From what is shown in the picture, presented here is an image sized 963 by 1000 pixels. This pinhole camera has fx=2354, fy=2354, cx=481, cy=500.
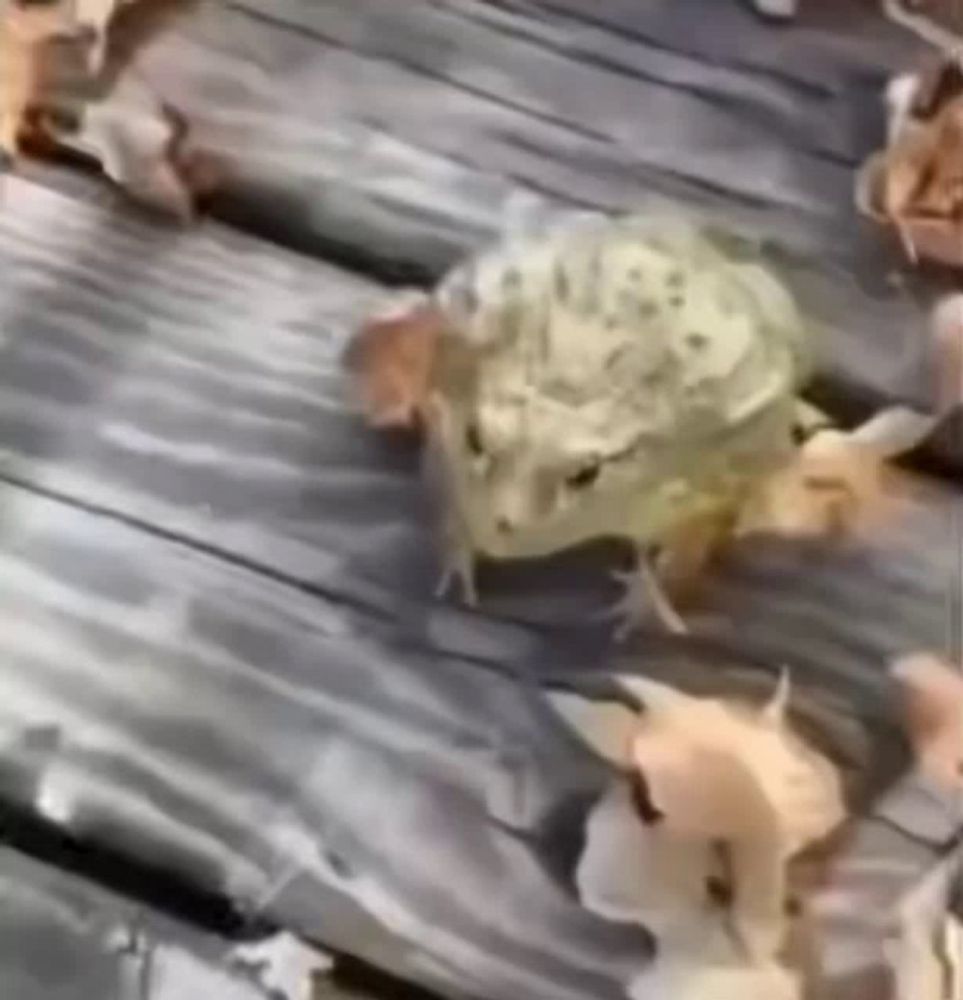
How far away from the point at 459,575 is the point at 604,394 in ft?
0.20

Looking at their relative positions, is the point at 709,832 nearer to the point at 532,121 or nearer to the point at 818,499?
the point at 818,499

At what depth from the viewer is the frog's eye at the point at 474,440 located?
2.06 ft

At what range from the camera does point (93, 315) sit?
67cm

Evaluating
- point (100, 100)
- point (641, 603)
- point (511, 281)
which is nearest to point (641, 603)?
point (641, 603)

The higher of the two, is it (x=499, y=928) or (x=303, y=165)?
(x=303, y=165)

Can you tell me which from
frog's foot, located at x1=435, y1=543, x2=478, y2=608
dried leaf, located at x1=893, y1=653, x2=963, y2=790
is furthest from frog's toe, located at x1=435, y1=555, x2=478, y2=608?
dried leaf, located at x1=893, y1=653, x2=963, y2=790

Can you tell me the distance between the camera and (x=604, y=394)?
2.05ft

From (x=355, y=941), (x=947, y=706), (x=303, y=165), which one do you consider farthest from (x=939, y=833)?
(x=303, y=165)

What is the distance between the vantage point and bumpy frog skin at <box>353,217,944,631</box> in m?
0.62

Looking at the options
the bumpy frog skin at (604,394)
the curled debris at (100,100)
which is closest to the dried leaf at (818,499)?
the bumpy frog skin at (604,394)

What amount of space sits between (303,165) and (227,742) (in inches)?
7.1

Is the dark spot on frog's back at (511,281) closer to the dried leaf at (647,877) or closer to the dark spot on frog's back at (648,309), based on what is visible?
the dark spot on frog's back at (648,309)

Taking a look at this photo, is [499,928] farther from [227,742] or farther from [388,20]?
[388,20]

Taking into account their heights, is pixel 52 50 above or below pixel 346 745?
above
